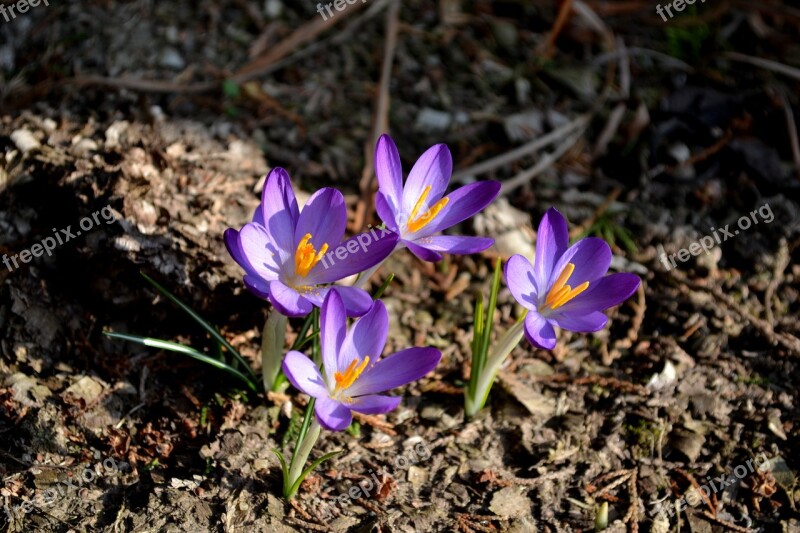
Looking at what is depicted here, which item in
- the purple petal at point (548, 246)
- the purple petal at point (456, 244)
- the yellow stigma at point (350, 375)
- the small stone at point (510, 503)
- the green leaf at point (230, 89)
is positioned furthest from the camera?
the green leaf at point (230, 89)

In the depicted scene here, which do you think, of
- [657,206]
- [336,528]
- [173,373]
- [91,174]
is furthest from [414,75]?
[336,528]

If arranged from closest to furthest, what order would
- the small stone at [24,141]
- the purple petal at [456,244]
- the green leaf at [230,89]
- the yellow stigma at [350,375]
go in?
1. the yellow stigma at [350,375]
2. the purple petal at [456,244]
3. the small stone at [24,141]
4. the green leaf at [230,89]

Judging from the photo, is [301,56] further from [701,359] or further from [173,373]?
[701,359]

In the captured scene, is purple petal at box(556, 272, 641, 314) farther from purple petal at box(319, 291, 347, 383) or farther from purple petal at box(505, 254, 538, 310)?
purple petal at box(319, 291, 347, 383)

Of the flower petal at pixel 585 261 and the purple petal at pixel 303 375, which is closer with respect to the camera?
the purple petal at pixel 303 375

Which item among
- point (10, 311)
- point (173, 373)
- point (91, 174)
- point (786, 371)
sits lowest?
point (786, 371)

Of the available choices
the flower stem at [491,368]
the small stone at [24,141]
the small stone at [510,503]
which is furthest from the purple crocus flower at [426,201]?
the small stone at [24,141]

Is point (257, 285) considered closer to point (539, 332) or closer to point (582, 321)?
point (539, 332)

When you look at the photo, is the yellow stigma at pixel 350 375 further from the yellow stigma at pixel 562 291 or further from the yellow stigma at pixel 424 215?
the yellow stigma at pixel 562 291
